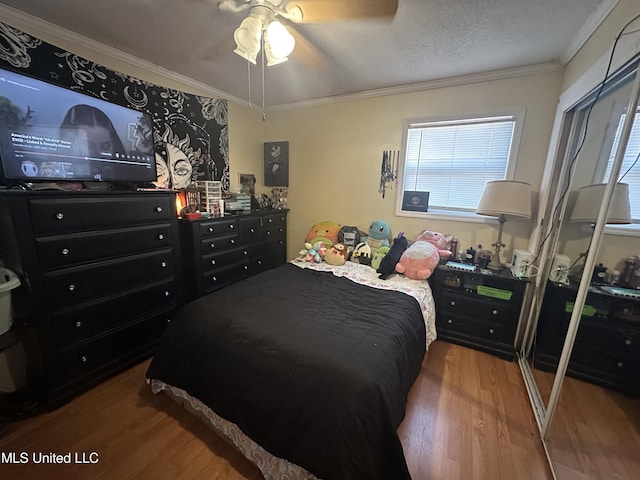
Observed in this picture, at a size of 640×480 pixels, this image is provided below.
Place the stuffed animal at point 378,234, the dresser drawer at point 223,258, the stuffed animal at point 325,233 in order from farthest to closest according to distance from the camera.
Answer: the stuffed animal at point 325,233
the stuffed animal at point 378,234
the dresser drawer at point 223,258

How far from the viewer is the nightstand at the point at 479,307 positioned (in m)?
2.12

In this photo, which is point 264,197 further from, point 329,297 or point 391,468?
point 391,468

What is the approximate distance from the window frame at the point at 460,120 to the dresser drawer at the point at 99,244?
7.41ft

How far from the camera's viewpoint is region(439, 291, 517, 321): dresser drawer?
7.04 feet

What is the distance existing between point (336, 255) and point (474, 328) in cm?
139

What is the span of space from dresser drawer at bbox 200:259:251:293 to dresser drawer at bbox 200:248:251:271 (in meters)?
0.05

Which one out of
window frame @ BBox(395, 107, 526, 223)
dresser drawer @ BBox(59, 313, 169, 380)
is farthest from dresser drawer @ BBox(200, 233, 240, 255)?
window frame @ BBox(395, 107, 526, 223)

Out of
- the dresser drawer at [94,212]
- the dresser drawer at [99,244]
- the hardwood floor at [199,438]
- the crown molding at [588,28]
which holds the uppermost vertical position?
the crown molding at [588,28]

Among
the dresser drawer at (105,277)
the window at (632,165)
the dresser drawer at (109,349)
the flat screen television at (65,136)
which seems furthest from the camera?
the dresser drawer at (109,349)

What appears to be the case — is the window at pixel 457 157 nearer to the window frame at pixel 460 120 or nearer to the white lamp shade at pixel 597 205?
the window frame at pixel 460 120

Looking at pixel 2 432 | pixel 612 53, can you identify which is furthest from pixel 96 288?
pixel 612 53

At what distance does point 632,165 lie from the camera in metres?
1.21

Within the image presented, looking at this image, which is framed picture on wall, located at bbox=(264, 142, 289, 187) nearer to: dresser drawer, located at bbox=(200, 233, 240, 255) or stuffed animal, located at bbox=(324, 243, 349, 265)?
dresser drawer, located at bbox=(200, 233, 240, 255)
